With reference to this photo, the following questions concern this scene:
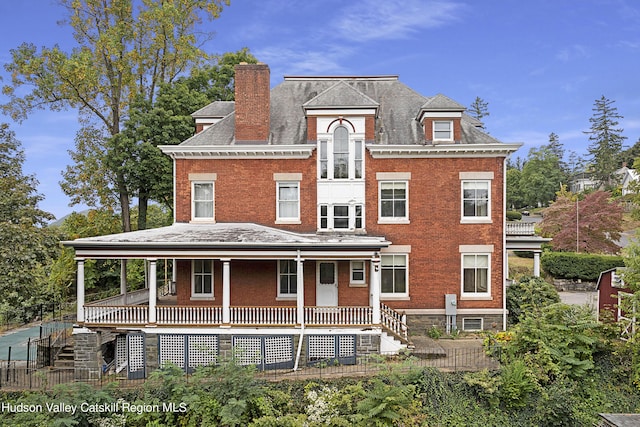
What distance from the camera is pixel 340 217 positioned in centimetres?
2055

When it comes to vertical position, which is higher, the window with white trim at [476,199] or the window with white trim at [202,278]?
the window with white trim at [476,199]

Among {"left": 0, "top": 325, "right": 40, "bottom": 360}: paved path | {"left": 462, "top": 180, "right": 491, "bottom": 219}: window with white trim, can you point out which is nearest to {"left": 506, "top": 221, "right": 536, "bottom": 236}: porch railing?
{"left": 462, "top": 180, "right": 491, "bottom": 219}: window with white trim

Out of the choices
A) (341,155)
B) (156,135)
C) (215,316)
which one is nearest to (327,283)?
(215,316)

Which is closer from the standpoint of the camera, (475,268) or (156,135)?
(475,268)

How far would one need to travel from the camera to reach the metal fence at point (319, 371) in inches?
602

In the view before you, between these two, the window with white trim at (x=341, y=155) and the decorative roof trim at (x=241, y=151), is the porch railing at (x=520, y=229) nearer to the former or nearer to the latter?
the window with white trim at (x=341, y=155)

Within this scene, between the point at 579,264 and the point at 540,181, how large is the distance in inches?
2015

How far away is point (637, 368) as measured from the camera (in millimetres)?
14734

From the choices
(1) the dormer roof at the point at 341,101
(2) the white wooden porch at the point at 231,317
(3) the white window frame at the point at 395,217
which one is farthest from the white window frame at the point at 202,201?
(3) the white window frame at the point at 395,217

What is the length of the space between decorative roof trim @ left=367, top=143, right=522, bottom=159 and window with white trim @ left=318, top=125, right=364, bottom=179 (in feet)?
2.29

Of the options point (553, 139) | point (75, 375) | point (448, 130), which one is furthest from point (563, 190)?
point (553, 139)

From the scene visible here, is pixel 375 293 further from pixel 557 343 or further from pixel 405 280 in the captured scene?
pixel 557 343

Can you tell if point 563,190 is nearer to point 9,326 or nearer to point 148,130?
point 148,130

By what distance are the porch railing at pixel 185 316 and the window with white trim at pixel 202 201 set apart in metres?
5.18
